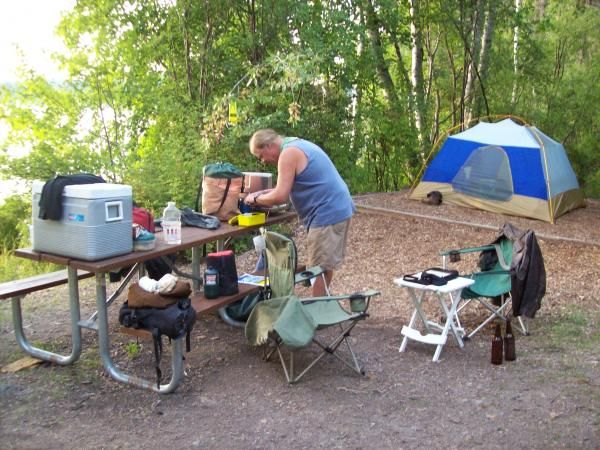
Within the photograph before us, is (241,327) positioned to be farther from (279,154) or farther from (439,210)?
(439,210)

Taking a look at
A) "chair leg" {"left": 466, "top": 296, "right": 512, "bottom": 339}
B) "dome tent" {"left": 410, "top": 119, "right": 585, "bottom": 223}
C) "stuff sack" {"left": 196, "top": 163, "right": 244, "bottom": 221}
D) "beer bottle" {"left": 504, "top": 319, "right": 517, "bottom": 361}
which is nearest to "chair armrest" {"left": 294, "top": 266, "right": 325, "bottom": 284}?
"stuff sack" {"left": 196, "top": 163, "right": 244, "bottom": 221}

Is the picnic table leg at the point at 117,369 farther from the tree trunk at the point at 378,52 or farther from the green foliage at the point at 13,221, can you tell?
the tree trunk at the point at 378,52

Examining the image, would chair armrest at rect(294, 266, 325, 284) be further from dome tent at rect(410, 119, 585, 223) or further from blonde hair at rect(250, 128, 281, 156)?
dome tent at rect(410, 119, 585, 223)

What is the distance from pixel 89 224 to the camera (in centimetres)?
319

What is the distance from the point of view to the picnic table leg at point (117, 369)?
132 inches

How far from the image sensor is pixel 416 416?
3.15 metres

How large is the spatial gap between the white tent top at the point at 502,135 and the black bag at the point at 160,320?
19.6 ft

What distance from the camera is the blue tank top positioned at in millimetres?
4086

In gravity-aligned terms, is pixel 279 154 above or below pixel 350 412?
above

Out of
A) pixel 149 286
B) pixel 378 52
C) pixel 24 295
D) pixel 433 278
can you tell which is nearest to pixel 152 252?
pixel 149 286

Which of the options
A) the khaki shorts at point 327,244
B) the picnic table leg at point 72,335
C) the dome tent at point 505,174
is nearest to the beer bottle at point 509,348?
the khaki shorts at point 327,244

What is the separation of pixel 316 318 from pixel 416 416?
808 mm

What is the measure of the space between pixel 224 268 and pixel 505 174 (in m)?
5.31

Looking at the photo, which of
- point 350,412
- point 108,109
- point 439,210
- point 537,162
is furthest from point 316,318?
point 108,109
